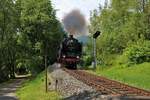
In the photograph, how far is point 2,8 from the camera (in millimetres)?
76438

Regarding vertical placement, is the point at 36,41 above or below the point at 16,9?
below

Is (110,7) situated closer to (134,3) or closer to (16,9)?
(134,3)

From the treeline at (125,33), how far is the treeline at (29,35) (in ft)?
37.6

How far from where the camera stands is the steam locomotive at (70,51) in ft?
162

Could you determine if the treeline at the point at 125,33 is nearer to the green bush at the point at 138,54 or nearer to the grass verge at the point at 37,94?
the green bush at the point at 138,54

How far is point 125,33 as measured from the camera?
67062 mm

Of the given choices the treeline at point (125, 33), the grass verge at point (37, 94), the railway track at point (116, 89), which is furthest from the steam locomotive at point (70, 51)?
the railway track at point (116, 89)

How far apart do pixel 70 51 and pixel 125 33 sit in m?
18.7

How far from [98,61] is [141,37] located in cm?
984

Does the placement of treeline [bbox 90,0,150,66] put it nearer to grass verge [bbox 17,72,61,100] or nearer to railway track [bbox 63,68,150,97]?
grass verge [bbox 17,72,61,100]

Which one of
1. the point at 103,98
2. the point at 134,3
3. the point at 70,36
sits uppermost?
the point at 134,3

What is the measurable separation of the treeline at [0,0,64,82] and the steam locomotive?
101ft

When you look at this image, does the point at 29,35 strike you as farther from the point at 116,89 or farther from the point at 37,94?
the point at 116,89

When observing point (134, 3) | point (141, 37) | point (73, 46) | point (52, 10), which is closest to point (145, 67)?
point (73, 46)
